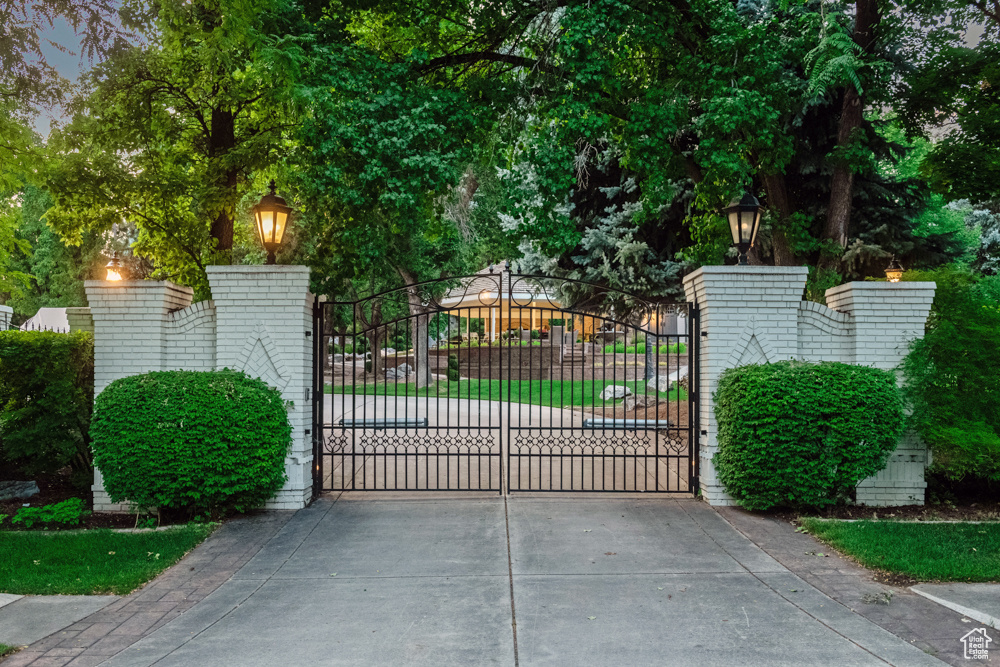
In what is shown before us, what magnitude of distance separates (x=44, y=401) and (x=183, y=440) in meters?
2.74

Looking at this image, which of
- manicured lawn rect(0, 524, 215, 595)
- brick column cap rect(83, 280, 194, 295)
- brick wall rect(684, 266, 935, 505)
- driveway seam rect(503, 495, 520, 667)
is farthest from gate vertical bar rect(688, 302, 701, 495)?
brick column cap rect(83, 280, 194, 295)

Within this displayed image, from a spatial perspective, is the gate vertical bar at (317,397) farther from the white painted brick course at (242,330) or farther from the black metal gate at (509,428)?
the white painted brick course at (242,330)

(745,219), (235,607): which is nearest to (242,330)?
(235,607)

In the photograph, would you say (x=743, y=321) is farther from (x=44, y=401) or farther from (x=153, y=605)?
(x=44, y=401)

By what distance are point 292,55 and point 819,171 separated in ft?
36.8

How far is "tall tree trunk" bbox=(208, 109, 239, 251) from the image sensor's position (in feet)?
39.5

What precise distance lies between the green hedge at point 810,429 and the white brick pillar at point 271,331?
497 cm

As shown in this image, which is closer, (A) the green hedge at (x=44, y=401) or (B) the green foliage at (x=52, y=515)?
(B) the green foliage at (x=52, y=515)

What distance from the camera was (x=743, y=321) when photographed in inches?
317

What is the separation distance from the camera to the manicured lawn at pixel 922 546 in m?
5.59

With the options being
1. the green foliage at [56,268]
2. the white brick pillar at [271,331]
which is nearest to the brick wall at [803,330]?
the white brick pillar at [271,331]

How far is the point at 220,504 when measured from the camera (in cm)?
747

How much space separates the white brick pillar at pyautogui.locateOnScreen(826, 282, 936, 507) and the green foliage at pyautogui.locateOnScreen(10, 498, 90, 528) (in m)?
8.95

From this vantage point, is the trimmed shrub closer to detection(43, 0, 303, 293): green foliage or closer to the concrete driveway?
the concrete driveway
